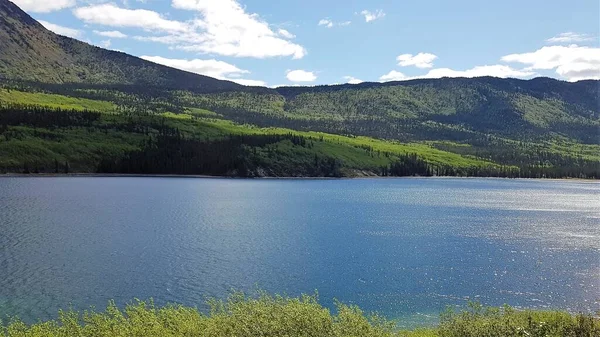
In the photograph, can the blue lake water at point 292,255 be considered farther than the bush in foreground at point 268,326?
Yes

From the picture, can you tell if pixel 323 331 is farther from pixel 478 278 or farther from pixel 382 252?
pixel 382 252

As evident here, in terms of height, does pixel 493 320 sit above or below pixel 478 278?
above

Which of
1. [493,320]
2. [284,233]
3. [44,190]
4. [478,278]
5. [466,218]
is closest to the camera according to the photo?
[493,320]

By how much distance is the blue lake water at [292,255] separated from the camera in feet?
203

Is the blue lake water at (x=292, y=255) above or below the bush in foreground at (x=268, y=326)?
below

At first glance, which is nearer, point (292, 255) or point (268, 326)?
point (268, 326)

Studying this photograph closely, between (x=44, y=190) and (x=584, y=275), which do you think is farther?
(x=44, y=190)

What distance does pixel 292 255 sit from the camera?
87.6m

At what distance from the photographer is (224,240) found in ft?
327

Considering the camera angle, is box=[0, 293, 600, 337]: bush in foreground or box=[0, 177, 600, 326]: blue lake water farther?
box=[0, 177, 600, 326]: blue lake water

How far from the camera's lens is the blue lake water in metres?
61.8

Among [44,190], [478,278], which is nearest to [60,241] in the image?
[478,278]

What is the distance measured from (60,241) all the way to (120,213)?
4363 centimetres

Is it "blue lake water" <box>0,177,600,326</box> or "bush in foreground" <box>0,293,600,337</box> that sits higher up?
"bush in foreground" <box>0,293,600,337</box>
